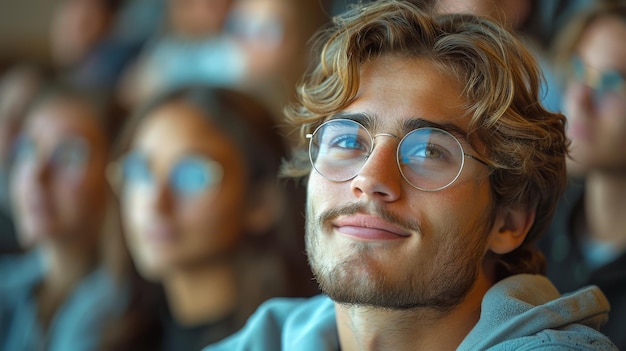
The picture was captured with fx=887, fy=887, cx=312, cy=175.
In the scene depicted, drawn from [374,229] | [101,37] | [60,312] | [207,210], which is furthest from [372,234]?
[101,37]

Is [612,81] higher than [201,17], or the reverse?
[201,17]

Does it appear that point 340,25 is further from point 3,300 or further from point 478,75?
point 3,300

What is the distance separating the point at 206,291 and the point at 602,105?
3.27 ft

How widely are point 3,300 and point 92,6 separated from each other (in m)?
1.41

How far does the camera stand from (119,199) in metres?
2.33

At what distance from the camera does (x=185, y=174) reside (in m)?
2.07

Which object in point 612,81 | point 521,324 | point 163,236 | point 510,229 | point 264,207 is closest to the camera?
point 521,324

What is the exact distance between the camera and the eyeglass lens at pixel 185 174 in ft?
6.79

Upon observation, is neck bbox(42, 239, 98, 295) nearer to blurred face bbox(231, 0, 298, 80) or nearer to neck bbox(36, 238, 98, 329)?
neck bbox(36, 238, 98, 329)

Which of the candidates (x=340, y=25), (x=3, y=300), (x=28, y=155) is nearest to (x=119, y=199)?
(x=28, y=155)

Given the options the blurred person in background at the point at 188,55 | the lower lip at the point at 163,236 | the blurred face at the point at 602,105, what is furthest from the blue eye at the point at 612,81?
the blurred person in background at the point at 188,55

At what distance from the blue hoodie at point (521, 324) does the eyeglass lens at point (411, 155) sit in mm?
182

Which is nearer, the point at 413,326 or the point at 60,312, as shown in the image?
the point at 413,326

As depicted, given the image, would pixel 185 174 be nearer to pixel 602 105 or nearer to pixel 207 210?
pixel 207 210
